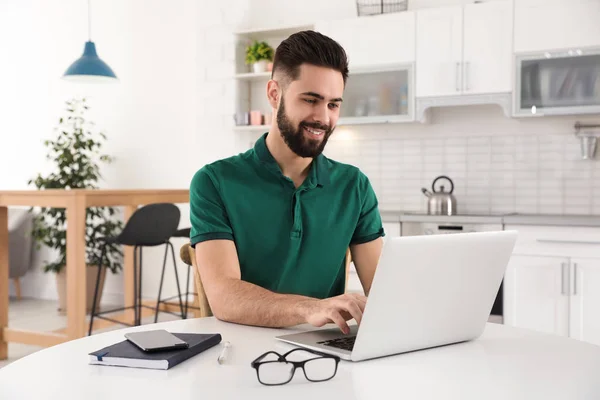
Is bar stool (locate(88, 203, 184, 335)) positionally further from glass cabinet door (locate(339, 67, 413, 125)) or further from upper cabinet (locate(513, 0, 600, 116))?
upper cabinet (locate(513, 0, 600, 116))

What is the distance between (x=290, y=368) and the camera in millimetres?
1119

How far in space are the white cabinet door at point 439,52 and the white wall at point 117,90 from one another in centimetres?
180

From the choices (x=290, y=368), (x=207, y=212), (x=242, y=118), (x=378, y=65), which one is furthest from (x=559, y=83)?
(x=290, y=368)

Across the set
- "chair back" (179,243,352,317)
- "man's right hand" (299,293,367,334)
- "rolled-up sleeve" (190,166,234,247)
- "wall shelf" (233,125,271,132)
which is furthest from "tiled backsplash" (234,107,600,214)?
"man's right hand" (299,293,367,334)

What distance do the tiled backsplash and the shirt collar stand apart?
9.41 feet

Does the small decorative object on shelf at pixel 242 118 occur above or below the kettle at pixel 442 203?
above

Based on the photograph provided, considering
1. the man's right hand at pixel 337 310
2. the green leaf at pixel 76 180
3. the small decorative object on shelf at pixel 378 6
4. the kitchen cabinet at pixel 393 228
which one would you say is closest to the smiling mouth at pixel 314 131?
the man's right hand at pixel 337 310

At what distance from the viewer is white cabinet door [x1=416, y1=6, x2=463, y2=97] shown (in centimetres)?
428

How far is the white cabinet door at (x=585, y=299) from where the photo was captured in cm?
370

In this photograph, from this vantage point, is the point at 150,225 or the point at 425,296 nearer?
the point at 425,296

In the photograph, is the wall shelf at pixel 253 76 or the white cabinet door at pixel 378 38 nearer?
the white cabinet door at pixel 378 38

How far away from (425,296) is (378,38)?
3.56m

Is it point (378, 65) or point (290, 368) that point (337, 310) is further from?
point (378, 65)

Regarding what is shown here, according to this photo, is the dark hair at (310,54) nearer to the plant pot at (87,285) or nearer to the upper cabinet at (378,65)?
A: the upper cabinet at (378,65)
